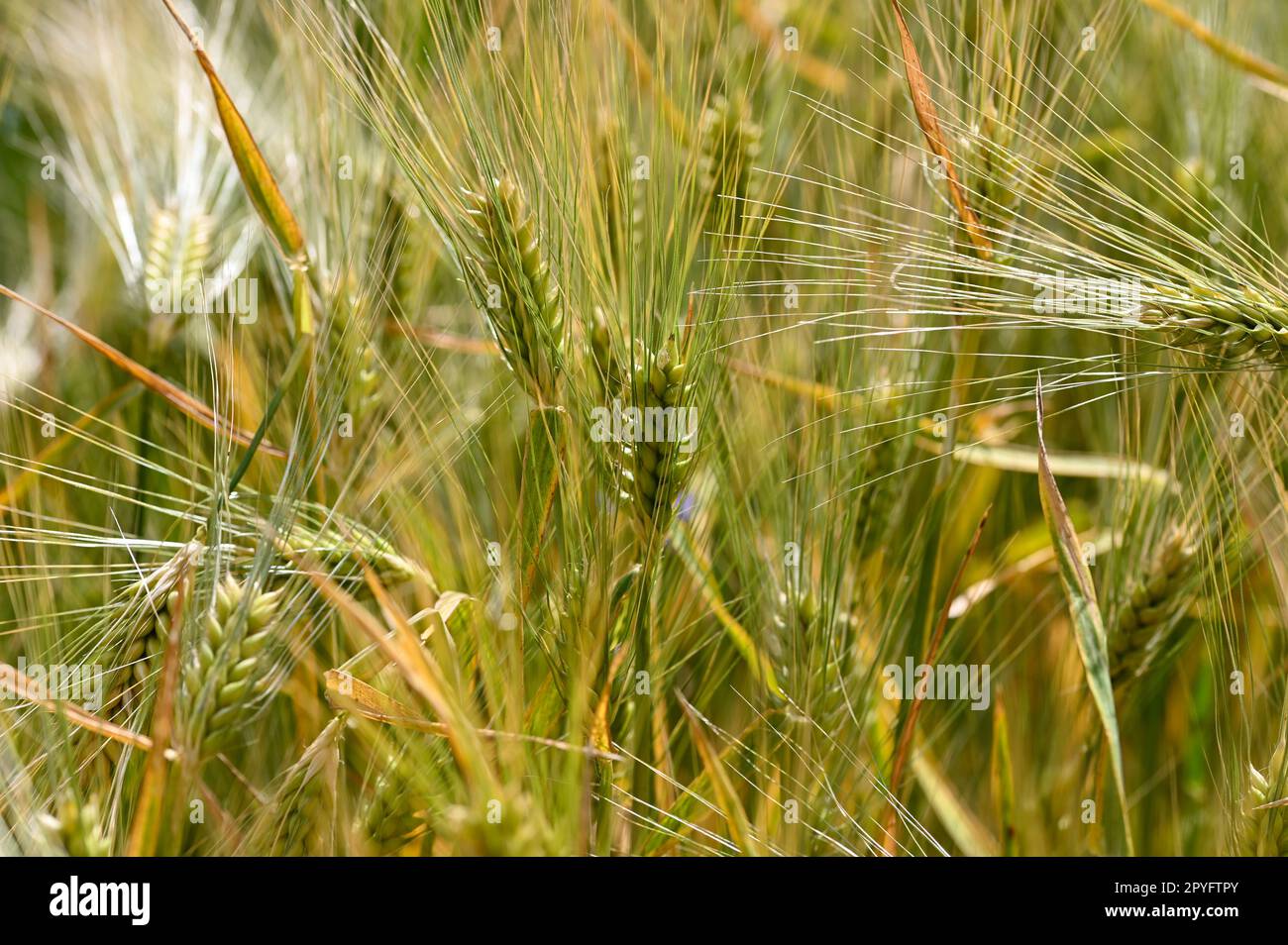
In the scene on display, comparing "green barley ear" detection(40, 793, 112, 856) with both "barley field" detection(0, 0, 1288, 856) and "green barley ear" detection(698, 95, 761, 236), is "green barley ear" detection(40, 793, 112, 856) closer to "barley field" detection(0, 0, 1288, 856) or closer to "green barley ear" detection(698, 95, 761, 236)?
"barley field" detection(0, 0, 1288, 856)

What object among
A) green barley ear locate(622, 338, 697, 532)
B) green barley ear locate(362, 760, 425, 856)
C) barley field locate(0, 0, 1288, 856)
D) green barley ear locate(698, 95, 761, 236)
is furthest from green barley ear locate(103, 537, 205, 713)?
green barley ear locate(698, 95, 761, 236)

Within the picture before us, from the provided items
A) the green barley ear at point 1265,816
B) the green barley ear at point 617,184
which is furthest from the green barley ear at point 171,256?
the green barley ear at point 1265,816

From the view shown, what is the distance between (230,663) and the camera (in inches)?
18.8

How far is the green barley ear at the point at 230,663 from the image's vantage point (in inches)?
18.5

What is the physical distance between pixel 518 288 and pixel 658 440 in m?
0.11

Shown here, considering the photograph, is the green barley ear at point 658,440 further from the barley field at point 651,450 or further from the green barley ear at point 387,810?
the green barley ear at point 387,810

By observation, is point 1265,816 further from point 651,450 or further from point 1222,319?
point 651,450

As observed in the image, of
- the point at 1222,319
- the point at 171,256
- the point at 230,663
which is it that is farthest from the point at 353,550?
the point at 1222,319

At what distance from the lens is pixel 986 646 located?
0.69m

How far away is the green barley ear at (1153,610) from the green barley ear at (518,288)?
1.34 feet

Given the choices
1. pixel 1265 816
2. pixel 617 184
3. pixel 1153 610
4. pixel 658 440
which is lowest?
pixel 1265 816

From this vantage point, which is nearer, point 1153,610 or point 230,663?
point 230,663

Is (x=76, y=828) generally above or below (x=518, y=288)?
below
